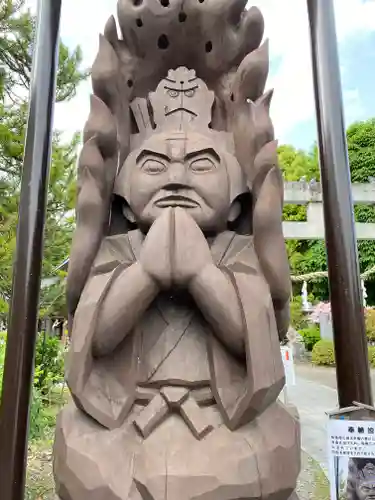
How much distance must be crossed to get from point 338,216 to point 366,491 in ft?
4.40

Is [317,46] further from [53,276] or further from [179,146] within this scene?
[53,276]

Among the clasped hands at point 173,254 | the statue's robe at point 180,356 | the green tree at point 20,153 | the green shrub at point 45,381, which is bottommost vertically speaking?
the green shrub at point 45,381

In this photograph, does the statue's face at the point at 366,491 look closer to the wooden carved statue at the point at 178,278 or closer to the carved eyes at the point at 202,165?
the wooden carved statue at the point at 178,278

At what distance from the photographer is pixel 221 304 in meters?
1.45

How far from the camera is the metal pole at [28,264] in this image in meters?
1.80

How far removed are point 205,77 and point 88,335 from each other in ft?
4.41

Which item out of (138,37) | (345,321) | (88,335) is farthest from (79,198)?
(345,321)

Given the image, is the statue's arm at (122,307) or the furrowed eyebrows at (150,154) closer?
the statue's arm at (122,307)

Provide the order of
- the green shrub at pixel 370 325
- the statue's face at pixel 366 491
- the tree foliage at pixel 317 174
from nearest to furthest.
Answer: the statue's face at pixel 366 491 < the green shrub at pixel 370 325 < the tree foliage at pixel 317 174

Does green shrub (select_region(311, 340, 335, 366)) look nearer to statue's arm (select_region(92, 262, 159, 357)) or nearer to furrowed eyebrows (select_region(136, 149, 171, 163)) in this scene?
furrowed eyebrows (select_region(136, 149, 171, 163))

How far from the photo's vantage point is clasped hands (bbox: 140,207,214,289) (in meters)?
1.47

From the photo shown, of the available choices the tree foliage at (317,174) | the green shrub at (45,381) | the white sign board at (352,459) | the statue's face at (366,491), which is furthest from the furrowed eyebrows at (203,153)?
the tree foliage at (317,174)

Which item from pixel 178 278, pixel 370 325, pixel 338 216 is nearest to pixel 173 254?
pixel 178 278

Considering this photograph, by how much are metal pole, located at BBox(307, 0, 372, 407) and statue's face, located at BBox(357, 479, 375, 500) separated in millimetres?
895
